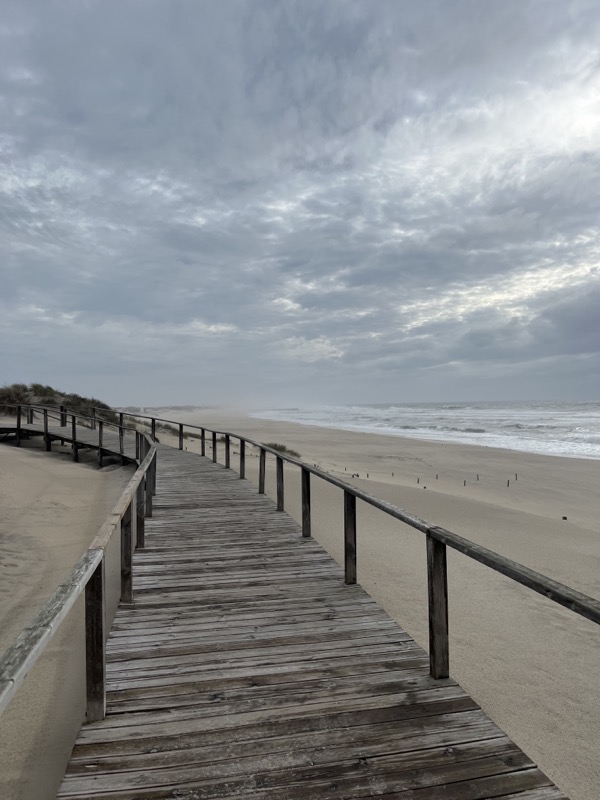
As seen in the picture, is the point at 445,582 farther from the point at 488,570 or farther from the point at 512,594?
the point at 488,570

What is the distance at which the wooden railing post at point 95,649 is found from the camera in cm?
246

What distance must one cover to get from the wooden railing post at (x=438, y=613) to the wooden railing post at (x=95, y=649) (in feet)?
5.93

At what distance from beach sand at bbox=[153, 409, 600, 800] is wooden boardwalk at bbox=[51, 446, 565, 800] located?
93 cm

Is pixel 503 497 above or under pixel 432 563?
under

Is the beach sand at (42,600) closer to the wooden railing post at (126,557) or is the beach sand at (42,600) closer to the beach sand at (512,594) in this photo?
the wooden railing post at (126,557)

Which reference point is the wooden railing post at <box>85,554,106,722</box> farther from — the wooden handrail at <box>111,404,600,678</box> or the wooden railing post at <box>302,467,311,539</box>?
the wooden railing post at <box>302,467,311,539</box>

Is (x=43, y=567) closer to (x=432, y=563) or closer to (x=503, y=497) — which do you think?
(x=432, y=563)

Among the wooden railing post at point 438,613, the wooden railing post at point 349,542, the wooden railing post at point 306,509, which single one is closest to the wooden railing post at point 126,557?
the wooden railing post at point 349,542

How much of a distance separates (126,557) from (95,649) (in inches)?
52.0

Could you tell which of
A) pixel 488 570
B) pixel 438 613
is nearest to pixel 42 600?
pixel 438 613

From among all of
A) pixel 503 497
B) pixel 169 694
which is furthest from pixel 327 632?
pixel 503 497

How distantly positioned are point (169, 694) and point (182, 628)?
84cm

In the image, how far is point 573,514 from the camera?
10.4 meters

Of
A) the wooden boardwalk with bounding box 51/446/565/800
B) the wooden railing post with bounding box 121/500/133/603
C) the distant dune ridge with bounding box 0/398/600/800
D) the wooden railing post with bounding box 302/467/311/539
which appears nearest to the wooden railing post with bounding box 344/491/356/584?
the wooden boardwalk with bounding box 51/446/565/800
